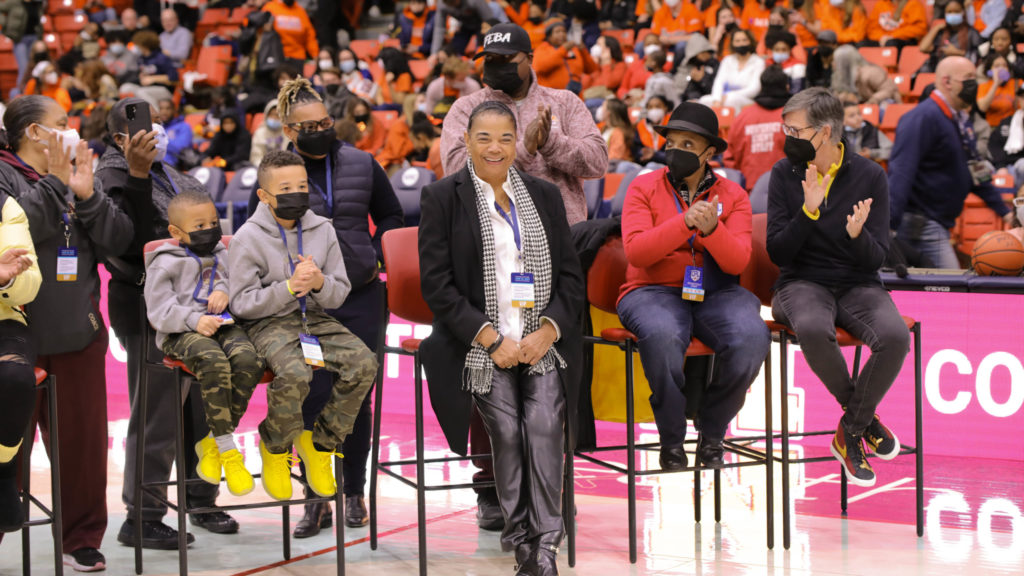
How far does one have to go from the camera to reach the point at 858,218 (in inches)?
178

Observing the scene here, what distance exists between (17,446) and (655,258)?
2.36 metres

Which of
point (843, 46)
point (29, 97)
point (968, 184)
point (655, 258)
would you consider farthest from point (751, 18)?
point (29, 97)

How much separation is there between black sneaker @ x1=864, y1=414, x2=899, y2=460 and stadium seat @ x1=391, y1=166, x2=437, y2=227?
532 centimetres

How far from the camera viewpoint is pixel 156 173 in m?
4.57

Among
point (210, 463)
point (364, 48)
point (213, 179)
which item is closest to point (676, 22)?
point (364, 48)

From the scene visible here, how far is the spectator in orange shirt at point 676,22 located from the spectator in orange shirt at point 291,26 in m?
4.68

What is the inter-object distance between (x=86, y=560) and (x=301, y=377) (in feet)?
4.02

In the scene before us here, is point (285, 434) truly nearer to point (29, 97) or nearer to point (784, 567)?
point (29, 97)

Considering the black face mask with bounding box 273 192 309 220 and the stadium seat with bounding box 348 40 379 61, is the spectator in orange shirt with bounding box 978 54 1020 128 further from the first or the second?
the stadium seat with bounding box 348 40 379 61

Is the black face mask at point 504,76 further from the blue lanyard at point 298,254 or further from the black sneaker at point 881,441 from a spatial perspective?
the black sneaker at point 881,441

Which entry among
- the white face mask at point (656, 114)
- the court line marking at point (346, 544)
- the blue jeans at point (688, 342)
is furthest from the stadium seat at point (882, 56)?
the court line marking at point (346, 544)

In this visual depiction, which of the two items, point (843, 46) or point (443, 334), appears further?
point (843, 46)

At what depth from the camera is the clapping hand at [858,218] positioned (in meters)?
4.52

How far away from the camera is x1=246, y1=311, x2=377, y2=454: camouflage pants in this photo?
3844mm
